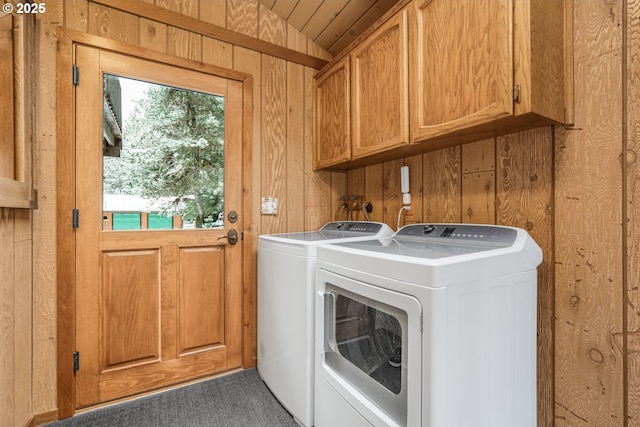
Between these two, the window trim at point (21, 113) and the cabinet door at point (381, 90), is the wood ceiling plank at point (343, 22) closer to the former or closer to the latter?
the cabinet door at point (381, 90)

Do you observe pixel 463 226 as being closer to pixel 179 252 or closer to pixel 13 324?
pixel 179 252

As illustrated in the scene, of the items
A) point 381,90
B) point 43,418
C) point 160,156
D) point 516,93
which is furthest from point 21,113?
point 516,93

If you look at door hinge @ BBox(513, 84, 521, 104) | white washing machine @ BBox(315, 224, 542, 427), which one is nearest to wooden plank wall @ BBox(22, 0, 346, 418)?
white washing machine @ BBox(315, 224, 542, 427)

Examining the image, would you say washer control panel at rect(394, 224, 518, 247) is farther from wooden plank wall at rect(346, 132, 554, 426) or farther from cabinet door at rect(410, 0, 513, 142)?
cabinet door at rect(410, 0, 513, 142)

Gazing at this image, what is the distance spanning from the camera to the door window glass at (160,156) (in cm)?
179

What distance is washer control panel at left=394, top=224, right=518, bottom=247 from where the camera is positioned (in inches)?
49.2

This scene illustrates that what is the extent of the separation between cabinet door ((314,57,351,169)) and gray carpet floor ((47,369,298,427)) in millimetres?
1599

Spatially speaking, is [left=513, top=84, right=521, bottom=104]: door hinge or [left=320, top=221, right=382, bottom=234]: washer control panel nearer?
[left=513, top=84, right=521, bottom=104]: door hinge

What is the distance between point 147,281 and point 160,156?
0.79 m

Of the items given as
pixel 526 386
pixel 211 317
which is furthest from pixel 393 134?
pixel 211 317

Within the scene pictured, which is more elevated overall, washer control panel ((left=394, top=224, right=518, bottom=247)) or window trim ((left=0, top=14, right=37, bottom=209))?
window trim ((left=0, top=14, right=37, bottom=209))

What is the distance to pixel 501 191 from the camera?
4.83ft

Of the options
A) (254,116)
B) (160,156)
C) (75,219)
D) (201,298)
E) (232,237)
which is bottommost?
(201,298)

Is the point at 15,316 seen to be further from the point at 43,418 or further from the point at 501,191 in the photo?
the point at 501,191
